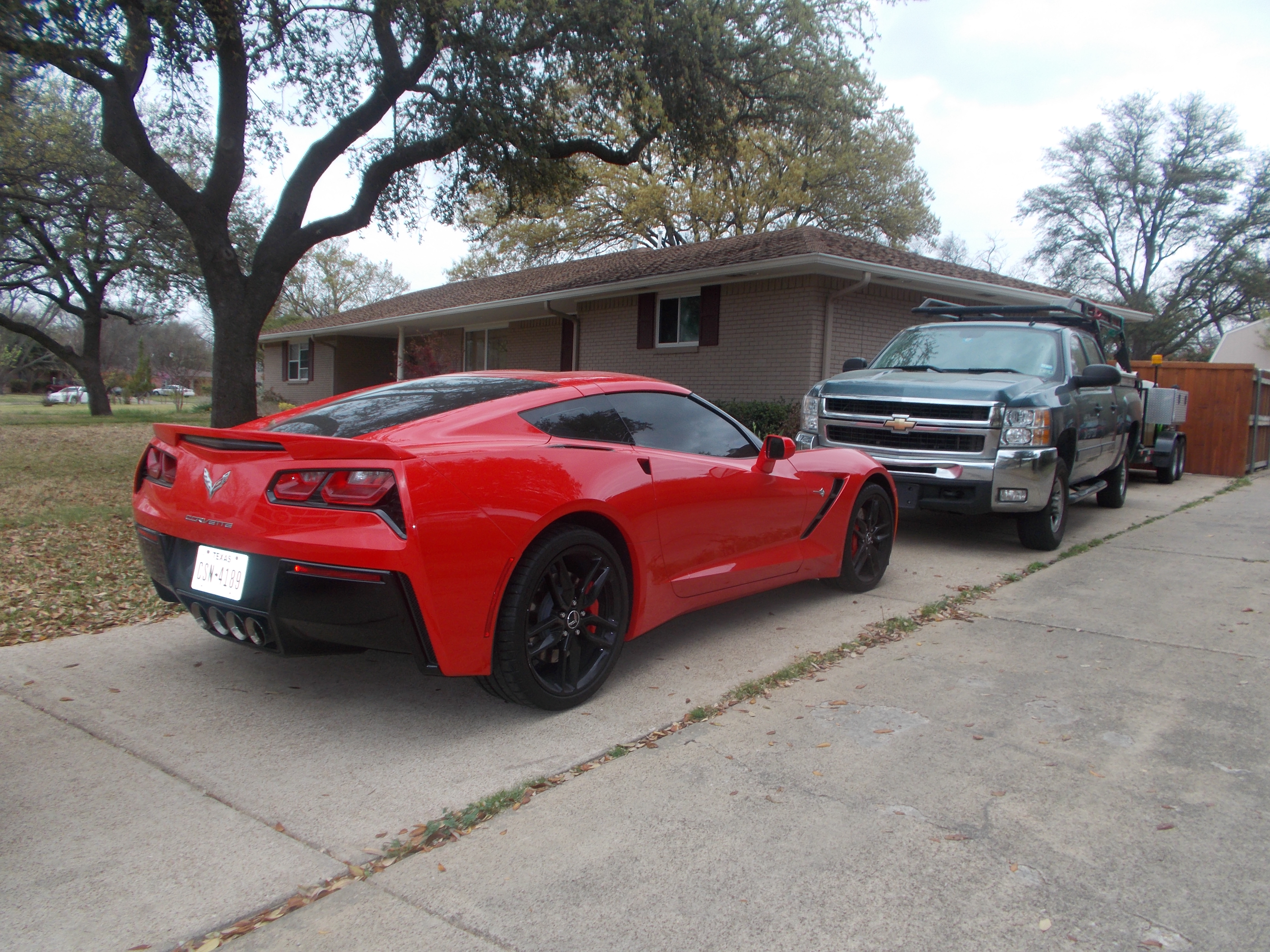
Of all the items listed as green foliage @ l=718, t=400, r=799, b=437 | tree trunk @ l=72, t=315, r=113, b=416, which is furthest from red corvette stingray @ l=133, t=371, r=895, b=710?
tree trunk @ l=72, t=315, r=113, b=416

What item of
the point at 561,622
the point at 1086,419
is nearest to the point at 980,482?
the point at 1086,419

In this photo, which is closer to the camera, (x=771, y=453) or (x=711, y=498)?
(x=711, y=498)

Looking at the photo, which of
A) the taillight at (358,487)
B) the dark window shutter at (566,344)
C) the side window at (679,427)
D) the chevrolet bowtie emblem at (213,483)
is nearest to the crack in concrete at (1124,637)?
the side window at (679,427)

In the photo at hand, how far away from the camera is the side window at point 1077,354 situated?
26.6 feet

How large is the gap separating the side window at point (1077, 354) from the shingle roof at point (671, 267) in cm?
494

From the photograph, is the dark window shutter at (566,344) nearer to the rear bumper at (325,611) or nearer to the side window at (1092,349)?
the side window at (1092,349)

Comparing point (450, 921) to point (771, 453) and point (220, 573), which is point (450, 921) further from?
point (771, 453)

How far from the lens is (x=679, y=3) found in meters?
11.8

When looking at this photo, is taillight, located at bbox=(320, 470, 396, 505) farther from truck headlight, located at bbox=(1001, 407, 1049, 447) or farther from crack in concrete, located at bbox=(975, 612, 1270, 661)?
truck headlight, located at bbox=(1001, 407, 1049, 447)

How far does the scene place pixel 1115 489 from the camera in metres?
10.2

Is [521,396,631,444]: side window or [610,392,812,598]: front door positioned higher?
[521,396,631,444]: side window

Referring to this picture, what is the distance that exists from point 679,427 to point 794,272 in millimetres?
9932

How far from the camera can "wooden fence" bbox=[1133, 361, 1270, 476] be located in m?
14.3

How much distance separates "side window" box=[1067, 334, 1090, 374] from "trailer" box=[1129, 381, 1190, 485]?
3.24 m
